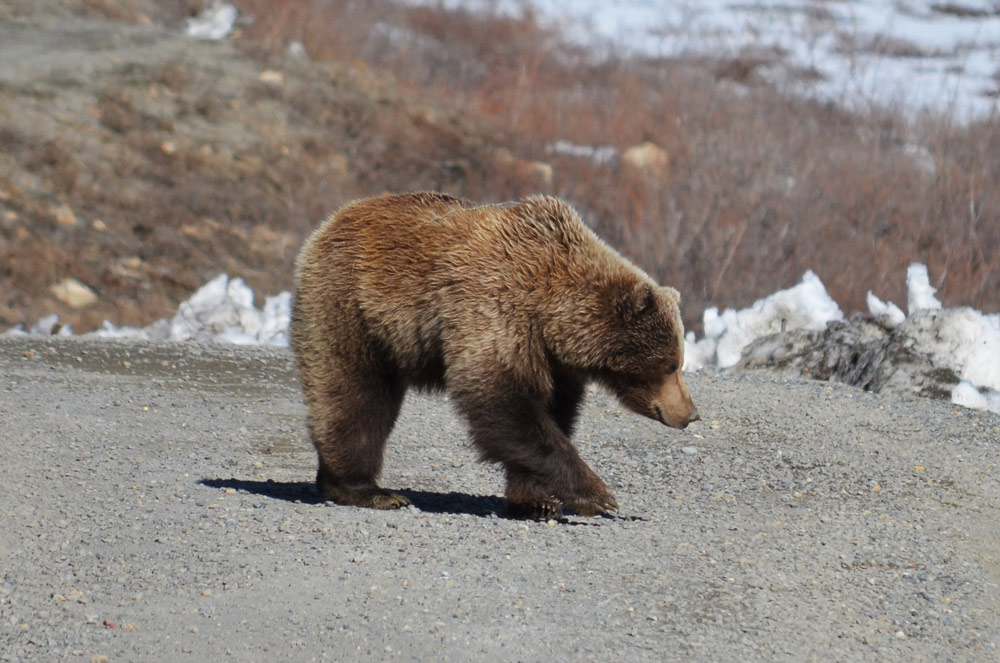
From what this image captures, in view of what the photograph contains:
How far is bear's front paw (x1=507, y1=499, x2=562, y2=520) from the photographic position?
4730 millimetres

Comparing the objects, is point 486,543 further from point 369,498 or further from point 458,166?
point 458,166

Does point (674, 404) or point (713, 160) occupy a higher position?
point (674, 404)

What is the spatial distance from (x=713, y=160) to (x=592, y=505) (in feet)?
34.4

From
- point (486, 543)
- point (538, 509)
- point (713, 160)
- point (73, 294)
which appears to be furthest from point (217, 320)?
point (713, 160)

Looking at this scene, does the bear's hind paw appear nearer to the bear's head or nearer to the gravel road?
the gravel road

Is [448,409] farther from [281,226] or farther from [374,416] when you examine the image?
[281,226]

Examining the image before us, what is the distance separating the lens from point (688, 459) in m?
5.98

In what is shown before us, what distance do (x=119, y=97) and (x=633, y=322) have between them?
1317 cm

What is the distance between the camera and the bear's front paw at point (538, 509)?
473cm

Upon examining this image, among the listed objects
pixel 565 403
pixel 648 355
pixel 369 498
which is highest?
pixel 648 355

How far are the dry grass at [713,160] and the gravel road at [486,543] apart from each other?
5.39 m

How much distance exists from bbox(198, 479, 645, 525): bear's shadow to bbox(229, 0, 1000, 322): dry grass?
257 inches

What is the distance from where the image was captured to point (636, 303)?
468 cm

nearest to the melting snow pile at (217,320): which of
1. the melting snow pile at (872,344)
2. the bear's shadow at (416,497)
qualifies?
the melting snow pile at (872,344)
